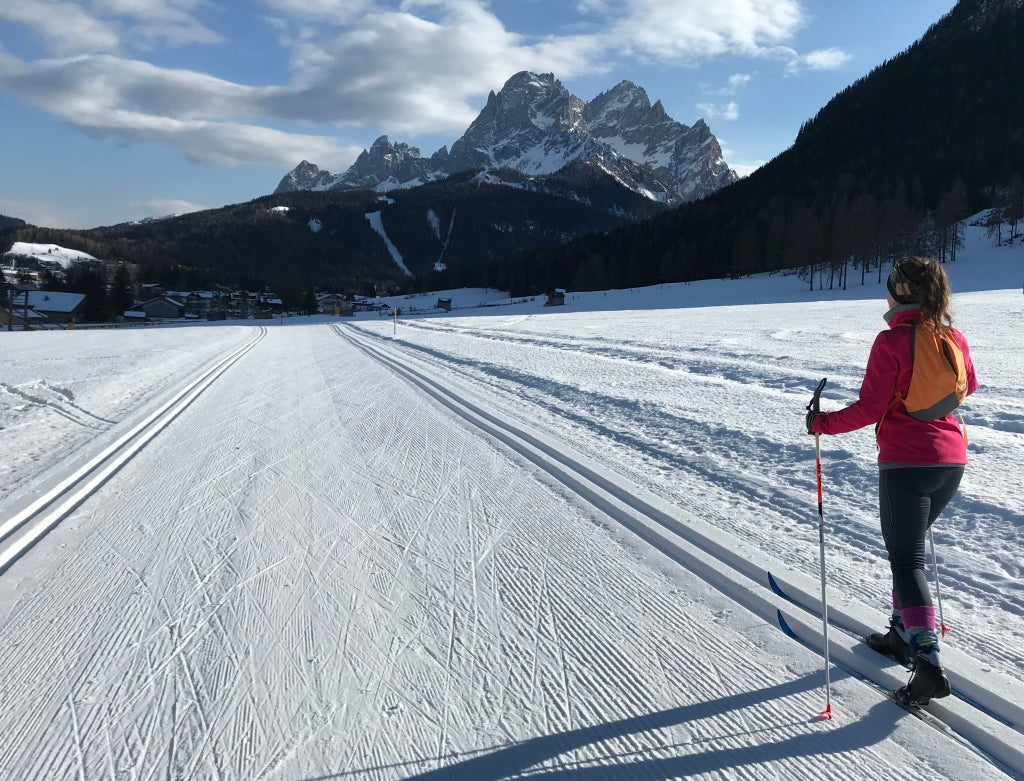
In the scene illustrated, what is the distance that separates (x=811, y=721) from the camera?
250 cm

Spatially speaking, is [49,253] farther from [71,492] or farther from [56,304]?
[71,492]

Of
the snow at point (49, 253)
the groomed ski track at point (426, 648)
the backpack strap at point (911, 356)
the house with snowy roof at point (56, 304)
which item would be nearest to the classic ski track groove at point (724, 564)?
the groomed ski track at point (426, 648)

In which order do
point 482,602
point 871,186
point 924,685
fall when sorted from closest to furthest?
point 924,685, point 482,602, point 871,186

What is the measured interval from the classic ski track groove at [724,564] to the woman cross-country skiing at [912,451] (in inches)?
6.7

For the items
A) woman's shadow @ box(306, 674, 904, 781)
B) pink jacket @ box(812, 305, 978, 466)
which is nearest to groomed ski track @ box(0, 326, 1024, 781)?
woman's shadow @ box(306, 674, 904, 781)

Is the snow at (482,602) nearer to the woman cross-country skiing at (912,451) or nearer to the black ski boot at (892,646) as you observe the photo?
the black ski boot at (892,646)

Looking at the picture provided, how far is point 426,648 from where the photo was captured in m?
2.99

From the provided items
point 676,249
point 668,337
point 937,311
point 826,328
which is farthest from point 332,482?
point 676,249

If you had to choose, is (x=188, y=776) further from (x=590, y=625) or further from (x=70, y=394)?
(x=70, y=394)

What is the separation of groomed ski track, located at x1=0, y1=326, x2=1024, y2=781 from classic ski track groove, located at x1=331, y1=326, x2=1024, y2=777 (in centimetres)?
2

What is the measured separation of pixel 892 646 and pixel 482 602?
2.06 metres

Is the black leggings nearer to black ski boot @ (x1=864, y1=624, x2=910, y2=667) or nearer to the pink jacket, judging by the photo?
the pink jacket

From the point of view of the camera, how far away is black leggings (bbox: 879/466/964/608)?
259cm

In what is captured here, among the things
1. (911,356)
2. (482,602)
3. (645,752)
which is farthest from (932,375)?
(482,602)
